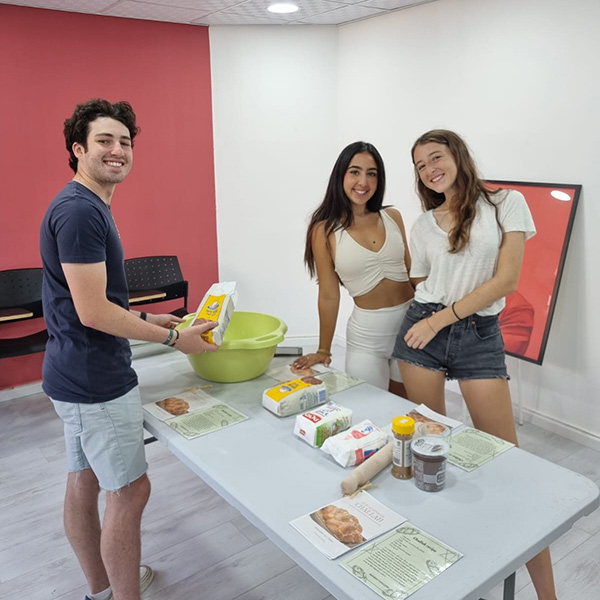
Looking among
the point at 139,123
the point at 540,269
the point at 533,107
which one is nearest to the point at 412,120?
the point at 533,107

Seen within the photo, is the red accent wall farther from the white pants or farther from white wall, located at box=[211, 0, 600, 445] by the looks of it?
the white pants

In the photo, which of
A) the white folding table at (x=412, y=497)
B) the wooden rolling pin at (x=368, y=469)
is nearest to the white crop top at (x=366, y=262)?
the white folding table at (x=412, y=497)

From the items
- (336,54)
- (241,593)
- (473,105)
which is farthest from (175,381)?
(336,54)

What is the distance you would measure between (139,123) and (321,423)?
3.00 meters

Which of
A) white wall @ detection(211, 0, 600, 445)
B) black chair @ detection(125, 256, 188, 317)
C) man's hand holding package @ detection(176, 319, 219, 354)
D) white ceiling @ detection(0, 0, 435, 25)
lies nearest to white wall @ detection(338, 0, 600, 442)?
white wall @ detection(211, 0, 600, 445)

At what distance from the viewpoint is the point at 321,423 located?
60.6 inches

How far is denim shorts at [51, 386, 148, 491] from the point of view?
5.35ft

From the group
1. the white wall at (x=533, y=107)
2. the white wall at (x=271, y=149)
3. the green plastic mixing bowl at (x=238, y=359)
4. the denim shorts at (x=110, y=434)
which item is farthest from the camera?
the white wall at (x=271, y=149)

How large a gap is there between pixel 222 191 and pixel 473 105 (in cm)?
187

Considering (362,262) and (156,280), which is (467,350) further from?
(156,280)

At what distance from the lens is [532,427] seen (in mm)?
3248

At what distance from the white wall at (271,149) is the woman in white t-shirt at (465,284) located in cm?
248

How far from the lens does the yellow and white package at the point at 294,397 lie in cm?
171

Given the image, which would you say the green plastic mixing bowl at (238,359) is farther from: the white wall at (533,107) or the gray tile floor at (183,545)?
the white wall at (533,107)
